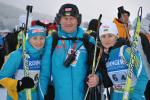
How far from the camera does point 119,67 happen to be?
13.1ft

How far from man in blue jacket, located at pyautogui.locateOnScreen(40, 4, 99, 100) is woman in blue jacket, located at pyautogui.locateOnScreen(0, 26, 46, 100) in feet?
0.36

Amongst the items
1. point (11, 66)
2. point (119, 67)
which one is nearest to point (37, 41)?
point (11, 66)

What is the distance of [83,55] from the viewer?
13.1 ft

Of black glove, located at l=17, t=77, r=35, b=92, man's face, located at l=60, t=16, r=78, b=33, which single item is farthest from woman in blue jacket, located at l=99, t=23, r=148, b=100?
black glove, located at l=17, t=77, r=35, b=92

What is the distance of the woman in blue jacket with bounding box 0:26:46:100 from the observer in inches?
154

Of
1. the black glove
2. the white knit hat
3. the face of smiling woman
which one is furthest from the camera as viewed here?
the white knit hat

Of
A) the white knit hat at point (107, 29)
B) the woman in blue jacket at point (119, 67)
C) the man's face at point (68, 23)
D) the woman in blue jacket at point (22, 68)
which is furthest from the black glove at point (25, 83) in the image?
the white knit hat at point (107, 29)

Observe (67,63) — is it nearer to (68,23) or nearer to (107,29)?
(68,23)

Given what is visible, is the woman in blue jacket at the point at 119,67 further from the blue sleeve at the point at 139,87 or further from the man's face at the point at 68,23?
the man's face at the point at 68,23

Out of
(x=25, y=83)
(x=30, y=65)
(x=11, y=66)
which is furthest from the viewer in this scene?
(x=30, y=65)

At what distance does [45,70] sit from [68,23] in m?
0.55

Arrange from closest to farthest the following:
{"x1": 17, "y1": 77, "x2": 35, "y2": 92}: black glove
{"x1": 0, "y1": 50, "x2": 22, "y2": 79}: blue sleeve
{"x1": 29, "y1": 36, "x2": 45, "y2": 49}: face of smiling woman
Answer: {"x1": 17, "y1": 77, "x2": 35, "y2": 92}: black glove < {"x1": 0, "y1": 50, "x2": 22, "y2": 79}: blue sleeve < {"x1": 29, "y1": 36, "x2": 45, "y2": 49}: face of smiling woman

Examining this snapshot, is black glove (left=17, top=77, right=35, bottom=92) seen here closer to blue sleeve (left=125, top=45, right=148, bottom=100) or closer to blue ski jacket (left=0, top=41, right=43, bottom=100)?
blue ski jacket (left=0, top=41, right=43, bottom=100)

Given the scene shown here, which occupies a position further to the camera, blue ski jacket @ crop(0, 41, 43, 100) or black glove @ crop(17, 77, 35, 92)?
blue ski jacket @ crop(0, 41, 43, 100)
